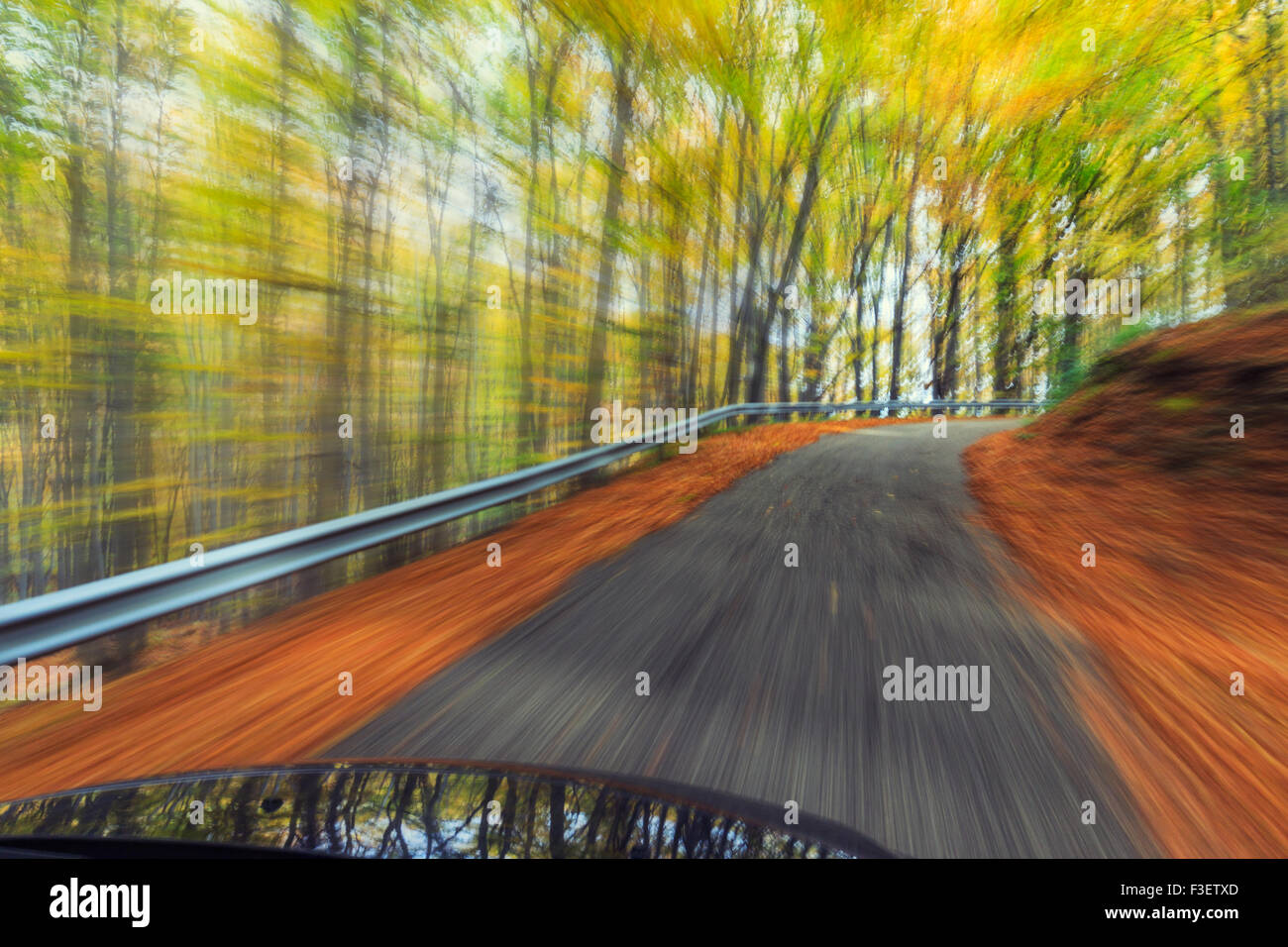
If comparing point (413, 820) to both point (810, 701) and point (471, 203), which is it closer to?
point (810, 701)

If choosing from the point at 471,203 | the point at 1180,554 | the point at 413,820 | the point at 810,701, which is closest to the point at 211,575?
the point at 413,820

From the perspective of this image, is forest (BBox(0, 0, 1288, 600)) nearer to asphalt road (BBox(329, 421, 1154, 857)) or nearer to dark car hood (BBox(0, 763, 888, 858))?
asphalt road (BBox(329, 421, 1154, 857))

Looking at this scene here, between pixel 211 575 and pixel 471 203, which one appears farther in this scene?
pixel 471 203

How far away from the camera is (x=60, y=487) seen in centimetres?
1271

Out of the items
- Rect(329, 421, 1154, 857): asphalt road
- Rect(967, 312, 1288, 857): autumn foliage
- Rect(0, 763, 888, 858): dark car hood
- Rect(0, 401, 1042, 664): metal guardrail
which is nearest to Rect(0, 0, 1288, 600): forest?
Rect(967, 312, 1288, 857): autumn foliage

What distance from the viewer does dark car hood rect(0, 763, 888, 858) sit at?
4.46ft

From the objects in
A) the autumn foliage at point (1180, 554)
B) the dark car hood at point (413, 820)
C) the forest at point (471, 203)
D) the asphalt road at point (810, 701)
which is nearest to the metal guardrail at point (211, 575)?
the dark car hood at point (413, 820)

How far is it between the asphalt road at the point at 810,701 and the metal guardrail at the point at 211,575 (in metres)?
1.20

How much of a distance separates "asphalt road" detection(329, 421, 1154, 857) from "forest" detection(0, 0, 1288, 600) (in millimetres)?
5549

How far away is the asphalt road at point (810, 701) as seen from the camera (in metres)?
1.93

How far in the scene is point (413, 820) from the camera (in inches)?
56.9

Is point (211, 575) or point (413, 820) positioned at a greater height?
point (211, 575)

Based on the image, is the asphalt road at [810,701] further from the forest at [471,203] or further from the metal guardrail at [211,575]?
the forest at [471,203]

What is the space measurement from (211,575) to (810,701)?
3026mm
